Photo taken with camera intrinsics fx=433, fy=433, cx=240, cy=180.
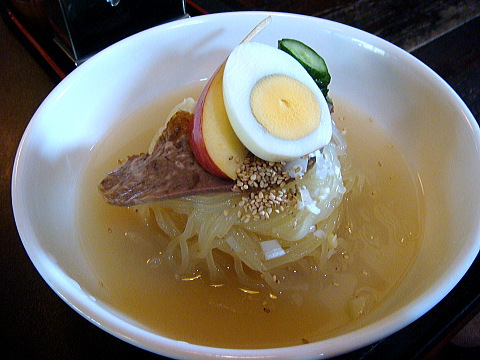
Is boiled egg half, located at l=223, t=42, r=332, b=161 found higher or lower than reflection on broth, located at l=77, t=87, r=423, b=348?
higher

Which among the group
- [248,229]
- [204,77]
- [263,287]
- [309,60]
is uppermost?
[309,60]

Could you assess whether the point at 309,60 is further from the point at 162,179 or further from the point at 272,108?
the point at 162,179

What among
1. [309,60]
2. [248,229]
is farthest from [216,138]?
[309,60]

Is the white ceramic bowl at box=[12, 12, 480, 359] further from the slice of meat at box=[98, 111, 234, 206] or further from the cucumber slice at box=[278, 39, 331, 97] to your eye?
the cucumber slice at box=[278, 39, 331, 97]

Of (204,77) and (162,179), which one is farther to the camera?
(204,77)

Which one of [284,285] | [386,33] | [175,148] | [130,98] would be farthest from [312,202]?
[386,33]

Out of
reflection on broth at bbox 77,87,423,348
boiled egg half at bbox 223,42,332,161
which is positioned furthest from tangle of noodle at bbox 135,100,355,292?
boiled egg half at bbox 223,42,332,161
